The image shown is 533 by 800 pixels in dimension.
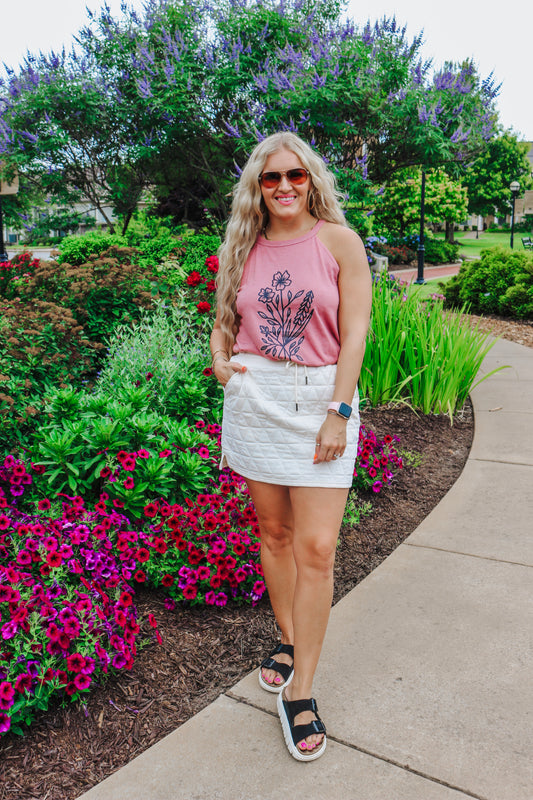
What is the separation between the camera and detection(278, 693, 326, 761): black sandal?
1.91 metres

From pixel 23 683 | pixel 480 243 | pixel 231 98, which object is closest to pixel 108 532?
pixel 23 683

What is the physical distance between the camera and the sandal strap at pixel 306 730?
76.0 inches

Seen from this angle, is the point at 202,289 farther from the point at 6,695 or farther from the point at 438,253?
the point at 438,253

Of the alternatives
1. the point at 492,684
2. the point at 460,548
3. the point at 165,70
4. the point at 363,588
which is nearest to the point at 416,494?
the point at 460,548

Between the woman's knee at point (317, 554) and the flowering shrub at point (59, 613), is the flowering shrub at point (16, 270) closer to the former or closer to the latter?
the flowering shrub at point (59, 613)

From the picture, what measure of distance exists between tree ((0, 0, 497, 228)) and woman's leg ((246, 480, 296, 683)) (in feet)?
22.5

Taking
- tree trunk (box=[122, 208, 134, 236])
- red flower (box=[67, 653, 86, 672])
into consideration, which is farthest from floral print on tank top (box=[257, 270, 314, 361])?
tree trunk (box=[122, 208, 134, 236])

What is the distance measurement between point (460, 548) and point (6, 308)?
350cm

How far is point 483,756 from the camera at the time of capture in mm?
1891

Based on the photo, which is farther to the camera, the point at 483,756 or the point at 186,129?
the point at 186,129

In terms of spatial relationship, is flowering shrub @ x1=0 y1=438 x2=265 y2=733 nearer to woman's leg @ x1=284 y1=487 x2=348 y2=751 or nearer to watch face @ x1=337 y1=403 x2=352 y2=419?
woman's leg @ x1=284 y1=487 x2=348 y2=751

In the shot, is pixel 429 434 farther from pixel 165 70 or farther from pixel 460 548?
pixel 165 70

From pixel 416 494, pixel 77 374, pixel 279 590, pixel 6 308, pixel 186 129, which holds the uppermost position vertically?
pixel 186 129

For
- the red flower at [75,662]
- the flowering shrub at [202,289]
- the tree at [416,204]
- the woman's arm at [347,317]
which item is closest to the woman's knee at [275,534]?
the woman's arm at [347,317]
